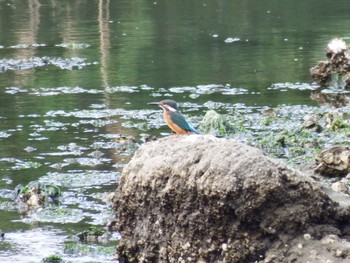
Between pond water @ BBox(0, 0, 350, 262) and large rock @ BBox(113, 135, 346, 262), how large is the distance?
0.93 metres

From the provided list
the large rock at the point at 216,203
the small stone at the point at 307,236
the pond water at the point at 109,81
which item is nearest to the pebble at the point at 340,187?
the large rock at the point at 216,203

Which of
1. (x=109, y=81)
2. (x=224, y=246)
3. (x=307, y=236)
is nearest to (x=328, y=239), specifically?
(x=307, y=236)

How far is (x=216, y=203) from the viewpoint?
753cm

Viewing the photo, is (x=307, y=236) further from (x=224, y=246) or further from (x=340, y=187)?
(x=340, y=187)

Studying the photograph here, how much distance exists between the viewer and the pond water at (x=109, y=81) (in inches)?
405

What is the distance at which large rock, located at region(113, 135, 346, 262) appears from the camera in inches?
293

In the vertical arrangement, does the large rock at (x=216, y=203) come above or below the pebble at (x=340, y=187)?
above

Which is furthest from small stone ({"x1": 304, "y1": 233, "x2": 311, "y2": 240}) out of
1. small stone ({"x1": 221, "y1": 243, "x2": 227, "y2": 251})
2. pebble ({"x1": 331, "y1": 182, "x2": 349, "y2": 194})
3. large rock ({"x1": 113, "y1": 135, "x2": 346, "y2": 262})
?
pebble ({"x1": 331, "y1": 182, "x2": 349, "y2": 194})

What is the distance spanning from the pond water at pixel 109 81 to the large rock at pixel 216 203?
93cm

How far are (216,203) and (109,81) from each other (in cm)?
1082

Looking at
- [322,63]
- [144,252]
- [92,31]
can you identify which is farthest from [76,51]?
[144,252]

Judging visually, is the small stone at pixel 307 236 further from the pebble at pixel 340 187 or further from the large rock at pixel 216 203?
the pebble at pixel 340 187

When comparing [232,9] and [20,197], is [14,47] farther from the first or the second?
[20,197]

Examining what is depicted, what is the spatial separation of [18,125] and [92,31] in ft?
40.2
